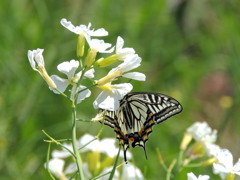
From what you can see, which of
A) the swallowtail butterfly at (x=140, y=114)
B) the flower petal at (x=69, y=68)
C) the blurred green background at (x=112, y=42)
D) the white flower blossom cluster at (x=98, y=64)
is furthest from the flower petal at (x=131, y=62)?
the blurred green background at (x=112, y=42)

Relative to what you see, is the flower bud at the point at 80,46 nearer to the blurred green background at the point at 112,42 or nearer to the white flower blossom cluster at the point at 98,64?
the white flower blossom cluster at the point at 98,64

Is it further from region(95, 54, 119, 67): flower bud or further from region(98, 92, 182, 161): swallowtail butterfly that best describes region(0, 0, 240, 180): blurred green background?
region(95, 54, 119, 67): flower bud

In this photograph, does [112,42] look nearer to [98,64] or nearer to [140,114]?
[140,114]

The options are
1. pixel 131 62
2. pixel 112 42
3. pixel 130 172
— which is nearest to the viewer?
pixel 131 62

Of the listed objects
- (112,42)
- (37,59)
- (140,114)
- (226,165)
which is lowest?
(226,165)

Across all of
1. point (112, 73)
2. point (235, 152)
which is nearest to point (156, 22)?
point (235, 152)

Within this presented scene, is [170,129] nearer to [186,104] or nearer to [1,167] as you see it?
[186,104]

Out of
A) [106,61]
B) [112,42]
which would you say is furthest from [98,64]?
[112,42]
